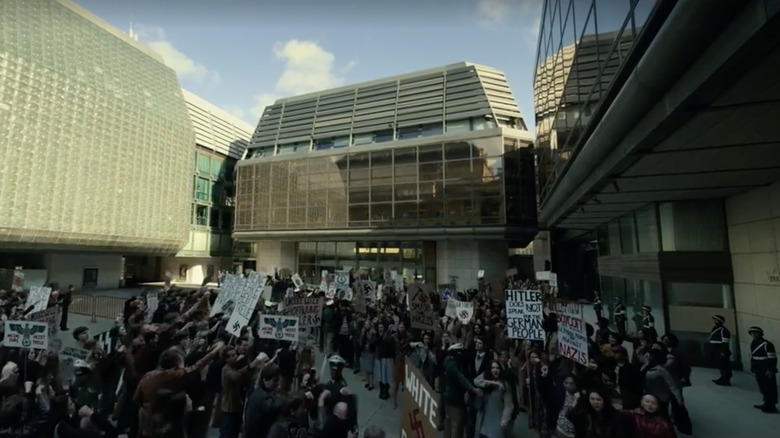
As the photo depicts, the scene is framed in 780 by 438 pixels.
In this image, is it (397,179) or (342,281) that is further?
(397,179)

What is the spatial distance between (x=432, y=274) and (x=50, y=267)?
1241 inches

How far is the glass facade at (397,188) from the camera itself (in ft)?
99.1

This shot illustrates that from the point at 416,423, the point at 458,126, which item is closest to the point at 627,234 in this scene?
the point at 416,423

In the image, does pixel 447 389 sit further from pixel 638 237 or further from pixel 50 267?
pixel 50 267

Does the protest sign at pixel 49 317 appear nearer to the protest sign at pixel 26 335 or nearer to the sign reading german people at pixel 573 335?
the protest sign at pixel 26 335

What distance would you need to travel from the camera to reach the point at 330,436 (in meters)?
4.52

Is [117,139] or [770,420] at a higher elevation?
[117,139]

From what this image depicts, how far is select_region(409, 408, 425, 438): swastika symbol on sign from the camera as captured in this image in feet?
12.8

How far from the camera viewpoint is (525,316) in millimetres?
8211

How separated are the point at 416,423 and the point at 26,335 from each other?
7.37 meters

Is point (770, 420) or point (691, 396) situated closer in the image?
point (770, 420)

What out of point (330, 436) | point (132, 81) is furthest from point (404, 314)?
point (132, 81)

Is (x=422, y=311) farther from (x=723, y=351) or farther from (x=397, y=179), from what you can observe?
(x=397, y=179)

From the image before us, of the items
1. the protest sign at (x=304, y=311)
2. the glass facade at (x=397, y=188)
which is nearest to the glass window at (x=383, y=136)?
the glass facade at (x=397, y=188)
